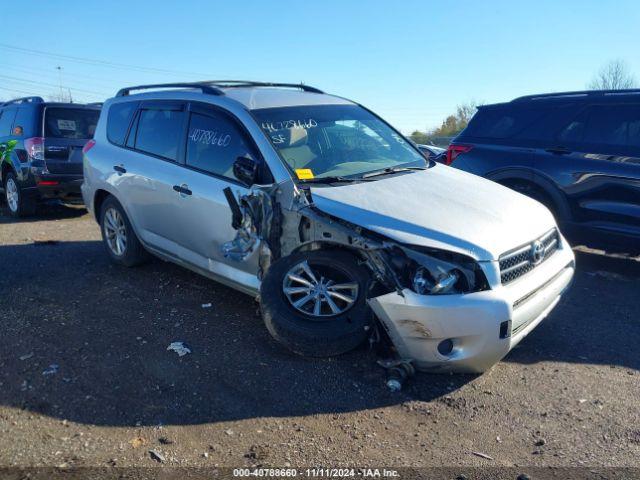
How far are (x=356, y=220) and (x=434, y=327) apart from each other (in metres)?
0.86

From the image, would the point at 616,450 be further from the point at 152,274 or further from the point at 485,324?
the point at 152,274

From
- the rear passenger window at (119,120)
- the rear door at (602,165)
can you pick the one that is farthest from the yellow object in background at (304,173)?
the rear door at (602,165)

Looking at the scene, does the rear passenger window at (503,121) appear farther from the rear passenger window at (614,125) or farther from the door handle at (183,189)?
the door handle at (183,189)

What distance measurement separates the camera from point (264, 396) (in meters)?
3.34

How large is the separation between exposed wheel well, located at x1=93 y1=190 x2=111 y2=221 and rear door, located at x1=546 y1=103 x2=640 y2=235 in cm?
502

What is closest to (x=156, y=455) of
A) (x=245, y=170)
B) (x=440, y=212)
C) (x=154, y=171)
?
(x=245, y=170)

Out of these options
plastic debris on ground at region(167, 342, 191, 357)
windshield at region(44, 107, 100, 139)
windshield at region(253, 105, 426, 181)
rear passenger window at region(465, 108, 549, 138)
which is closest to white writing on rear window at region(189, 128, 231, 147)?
windshield at region(253, 105, 426, 181)

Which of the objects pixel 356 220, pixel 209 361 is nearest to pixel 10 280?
pixel 209 361

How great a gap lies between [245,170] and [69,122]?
6297 mm

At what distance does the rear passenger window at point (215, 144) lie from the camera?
14.1 feet

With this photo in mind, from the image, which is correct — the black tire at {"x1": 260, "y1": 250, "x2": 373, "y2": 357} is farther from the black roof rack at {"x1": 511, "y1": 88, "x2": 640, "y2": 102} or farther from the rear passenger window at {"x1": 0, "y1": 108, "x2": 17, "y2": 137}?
the rear passenger window at {"x1": 0, "y1": 108, "x2": 17, "y2": 137}

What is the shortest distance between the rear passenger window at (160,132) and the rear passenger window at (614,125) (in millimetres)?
4402

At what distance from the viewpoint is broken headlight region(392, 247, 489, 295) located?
322 centimetres

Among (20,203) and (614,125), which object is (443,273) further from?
(20,203)
